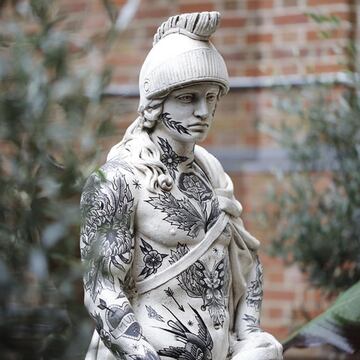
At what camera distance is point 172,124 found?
175 inches

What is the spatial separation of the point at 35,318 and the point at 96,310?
1.89 metres

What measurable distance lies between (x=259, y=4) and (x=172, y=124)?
5.12 meters

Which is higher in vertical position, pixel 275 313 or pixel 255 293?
pixel 255 293

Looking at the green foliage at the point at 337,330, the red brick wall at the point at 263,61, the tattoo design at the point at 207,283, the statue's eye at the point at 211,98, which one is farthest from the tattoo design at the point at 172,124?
the red brick wall at the point at 263,61

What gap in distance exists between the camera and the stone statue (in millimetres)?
4234

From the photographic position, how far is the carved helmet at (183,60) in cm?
434

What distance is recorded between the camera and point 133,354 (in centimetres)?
415

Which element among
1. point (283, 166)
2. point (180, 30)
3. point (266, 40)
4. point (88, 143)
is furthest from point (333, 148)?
point (88, 143)

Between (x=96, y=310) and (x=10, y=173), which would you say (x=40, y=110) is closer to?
(x=10, y=173)

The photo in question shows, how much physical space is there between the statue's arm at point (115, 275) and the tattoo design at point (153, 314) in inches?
3.9

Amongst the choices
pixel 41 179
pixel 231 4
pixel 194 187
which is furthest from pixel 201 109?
pixel 231 4

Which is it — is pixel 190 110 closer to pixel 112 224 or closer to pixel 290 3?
pixel 112 224

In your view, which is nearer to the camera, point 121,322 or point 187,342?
point 121,322

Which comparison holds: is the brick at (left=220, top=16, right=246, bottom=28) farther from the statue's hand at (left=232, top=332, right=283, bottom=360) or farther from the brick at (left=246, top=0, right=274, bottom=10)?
the statue's hand at (left=232, top=332, right=283, bottom=360)
